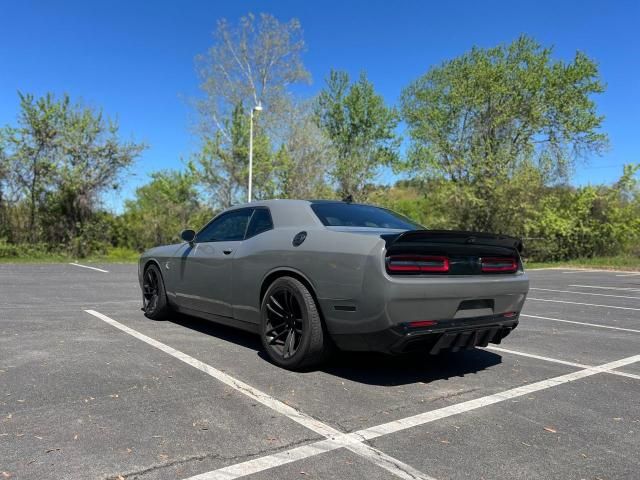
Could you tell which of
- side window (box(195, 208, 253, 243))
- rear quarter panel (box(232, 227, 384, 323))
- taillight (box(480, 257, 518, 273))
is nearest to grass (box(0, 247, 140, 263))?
side window (box(195, 208, 253, 243))

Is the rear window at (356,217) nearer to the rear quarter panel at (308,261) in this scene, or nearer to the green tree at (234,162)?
the rear quarter panel at (308,261)

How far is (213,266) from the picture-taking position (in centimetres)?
542

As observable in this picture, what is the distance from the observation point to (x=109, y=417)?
3.24m

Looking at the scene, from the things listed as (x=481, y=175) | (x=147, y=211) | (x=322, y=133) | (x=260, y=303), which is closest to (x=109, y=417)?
(x=260, y=303)

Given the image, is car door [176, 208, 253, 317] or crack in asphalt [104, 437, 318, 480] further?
car door [176, 208, 253, 317]

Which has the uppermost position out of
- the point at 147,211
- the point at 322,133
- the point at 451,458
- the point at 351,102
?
the point at 351,102

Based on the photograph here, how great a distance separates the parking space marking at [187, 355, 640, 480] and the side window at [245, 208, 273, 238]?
2301 millimetres

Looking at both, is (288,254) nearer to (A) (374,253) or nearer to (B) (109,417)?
(A) (374,253)

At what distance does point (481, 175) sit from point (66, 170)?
68.3 feet

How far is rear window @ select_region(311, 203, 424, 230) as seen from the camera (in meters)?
4.64

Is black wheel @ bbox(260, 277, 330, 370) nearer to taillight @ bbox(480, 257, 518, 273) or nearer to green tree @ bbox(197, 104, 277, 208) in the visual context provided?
taillight @ bbox(480, 257, 518, 273)

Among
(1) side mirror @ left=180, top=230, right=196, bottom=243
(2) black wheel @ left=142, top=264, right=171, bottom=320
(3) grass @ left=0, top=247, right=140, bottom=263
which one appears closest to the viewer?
(1) side mirror @ left=180, top=230, right=196, bottom=243

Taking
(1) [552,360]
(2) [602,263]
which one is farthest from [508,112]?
(1) [552,360]

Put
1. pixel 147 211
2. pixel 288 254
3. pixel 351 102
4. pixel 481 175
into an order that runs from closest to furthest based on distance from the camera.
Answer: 1. pixel 288 254
2. pixel 147 211
3. pixel 481 175
4. pixel 351 102
